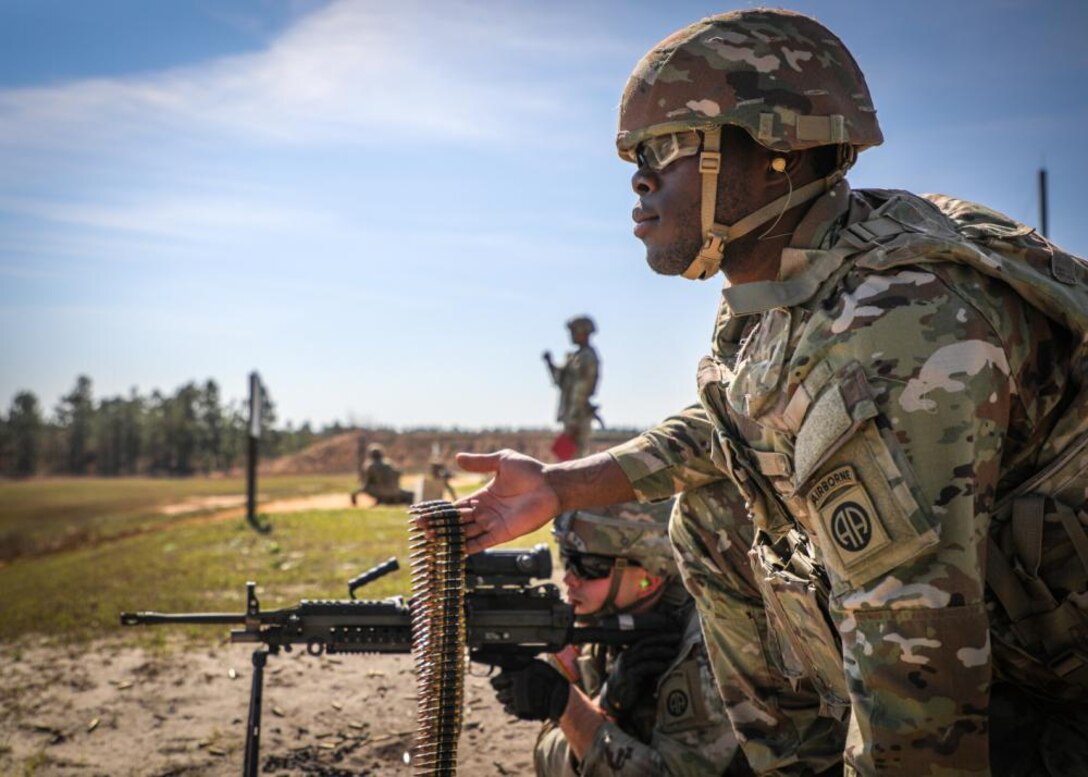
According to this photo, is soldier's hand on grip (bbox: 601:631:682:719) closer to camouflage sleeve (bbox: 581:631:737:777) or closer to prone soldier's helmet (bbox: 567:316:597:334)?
camouflage sleeve (bbox: 581:631:737:777)

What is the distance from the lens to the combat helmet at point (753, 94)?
269 cm

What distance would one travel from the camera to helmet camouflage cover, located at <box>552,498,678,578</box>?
4.93 meters

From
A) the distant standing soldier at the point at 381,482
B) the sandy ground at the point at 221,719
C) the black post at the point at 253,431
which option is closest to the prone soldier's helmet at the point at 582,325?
the black post at the point at 253,431

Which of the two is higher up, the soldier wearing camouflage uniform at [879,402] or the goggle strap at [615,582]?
the soldier wearing camouflage uniform at [879,402]

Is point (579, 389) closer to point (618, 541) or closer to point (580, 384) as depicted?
point (580, 384)

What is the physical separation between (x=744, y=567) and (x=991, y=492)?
1.42 metres

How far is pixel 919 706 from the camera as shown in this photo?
225 centimetres

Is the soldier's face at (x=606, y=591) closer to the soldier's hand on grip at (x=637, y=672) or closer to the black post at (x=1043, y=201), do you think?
the soldier's hand on grip at (x=637, y=672)

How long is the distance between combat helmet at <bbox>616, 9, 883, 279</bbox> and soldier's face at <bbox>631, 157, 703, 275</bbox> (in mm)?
36

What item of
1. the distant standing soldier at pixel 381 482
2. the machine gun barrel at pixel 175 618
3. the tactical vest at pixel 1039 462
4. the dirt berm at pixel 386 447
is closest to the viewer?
the tactical vest at pixel 1039 462

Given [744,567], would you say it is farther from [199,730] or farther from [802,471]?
[199,730]

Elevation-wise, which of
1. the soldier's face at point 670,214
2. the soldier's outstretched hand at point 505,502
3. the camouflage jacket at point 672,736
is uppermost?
the soldier's face at point 670,214

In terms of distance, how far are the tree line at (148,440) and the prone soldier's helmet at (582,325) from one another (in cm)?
4958

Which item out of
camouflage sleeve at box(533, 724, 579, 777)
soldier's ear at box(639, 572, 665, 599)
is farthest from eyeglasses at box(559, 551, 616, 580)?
camouflage sleeve at box(533, 724, 579, 777)
